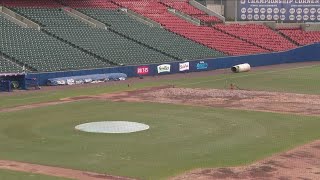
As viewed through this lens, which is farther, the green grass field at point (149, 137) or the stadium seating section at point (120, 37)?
the stadium seating section at point (120, 37)

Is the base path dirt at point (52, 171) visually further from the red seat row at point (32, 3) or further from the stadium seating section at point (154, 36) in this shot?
the stadium seating section at point (154, 36)

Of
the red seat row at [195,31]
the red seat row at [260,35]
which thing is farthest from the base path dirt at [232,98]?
the red seat row at [260,35]

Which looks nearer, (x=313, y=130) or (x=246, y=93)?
(x=313, y=130)

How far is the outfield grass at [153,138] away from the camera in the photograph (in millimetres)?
24219

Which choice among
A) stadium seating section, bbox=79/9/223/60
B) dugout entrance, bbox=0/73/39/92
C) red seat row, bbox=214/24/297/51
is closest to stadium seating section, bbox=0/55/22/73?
dugout entrance, bbox=0/73/39/92

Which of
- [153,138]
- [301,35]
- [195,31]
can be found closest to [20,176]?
[153,138]

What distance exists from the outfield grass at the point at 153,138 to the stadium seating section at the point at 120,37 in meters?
17.3

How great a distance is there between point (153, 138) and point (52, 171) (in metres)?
7.66

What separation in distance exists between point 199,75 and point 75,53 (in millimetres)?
13960

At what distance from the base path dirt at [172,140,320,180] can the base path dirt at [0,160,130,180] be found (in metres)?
2.93

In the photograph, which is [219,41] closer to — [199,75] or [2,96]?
[199,75]

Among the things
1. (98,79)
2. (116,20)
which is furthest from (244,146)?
(116,20)

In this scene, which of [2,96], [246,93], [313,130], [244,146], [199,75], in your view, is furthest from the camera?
[199,75]

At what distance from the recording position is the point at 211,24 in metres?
87.6
